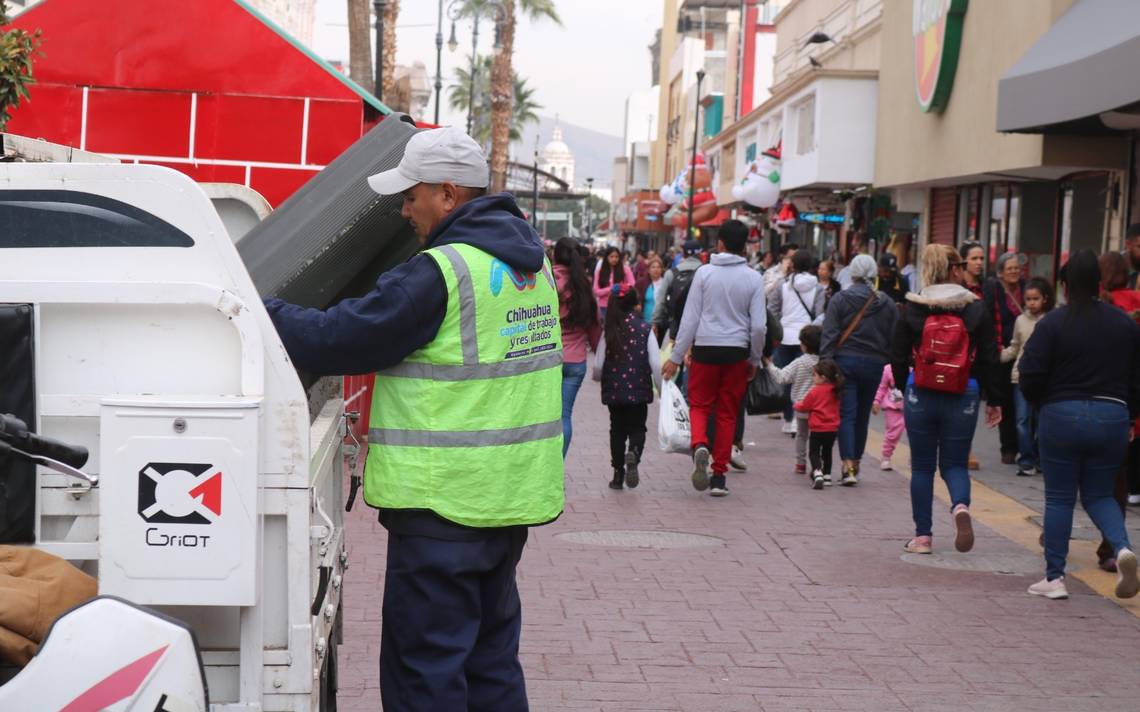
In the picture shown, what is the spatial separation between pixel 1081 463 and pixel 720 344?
3.59 metres

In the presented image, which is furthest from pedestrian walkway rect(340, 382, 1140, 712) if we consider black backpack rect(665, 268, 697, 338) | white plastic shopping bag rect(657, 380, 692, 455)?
black backpack rect(665, 268, 697, 338)

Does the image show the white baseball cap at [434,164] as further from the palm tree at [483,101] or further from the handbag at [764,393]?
the palm tree at [483,101]

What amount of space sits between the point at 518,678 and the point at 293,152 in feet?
24.4

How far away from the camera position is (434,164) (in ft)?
13.9

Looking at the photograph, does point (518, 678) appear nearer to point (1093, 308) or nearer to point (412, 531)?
point (412, 531)

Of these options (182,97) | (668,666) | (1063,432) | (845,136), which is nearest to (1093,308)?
(1063,432)

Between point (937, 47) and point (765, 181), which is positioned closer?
point (937, 47)

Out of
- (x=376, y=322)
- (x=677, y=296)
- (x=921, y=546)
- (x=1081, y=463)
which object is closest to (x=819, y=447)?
(x=677, y=296)

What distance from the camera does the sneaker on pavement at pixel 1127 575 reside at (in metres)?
7.58

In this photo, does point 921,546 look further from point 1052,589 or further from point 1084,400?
point 1084,400

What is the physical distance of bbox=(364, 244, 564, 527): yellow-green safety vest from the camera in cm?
411

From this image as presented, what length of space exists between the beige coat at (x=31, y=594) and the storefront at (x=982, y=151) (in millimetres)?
13524

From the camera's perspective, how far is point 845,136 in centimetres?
2670

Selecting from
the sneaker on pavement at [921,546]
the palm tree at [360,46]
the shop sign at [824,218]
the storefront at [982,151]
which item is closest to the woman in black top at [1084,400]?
the sneaker on pavement at [921,546]
